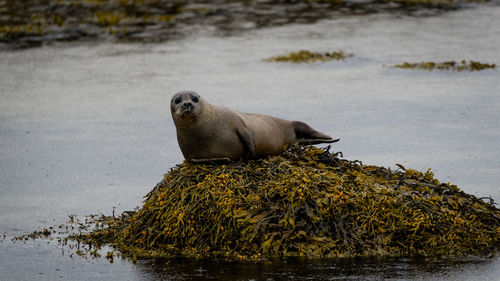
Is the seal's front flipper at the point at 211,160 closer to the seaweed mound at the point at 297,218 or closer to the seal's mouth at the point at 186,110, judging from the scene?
the seaweed mound at the point at 297,218

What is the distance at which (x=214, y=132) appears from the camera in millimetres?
7293

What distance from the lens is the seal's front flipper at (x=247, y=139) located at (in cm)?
738

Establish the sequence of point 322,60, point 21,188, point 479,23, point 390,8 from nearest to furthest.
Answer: point 21,188 → point 322,60 → point 479,23 → point 390,8

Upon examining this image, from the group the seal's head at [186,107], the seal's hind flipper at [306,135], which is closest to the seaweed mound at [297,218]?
the seal's head at [186,107]

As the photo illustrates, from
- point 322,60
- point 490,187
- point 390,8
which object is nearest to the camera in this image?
point 490,187

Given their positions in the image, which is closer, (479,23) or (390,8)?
(479,23)

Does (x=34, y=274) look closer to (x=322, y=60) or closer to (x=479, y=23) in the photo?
(x=322, y=60)

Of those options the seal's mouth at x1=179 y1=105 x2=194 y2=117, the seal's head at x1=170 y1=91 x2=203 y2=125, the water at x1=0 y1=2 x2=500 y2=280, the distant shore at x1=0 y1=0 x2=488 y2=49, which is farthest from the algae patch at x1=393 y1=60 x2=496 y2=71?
the seal's mouth at x1=179 y1=105 x2=194 y2=117

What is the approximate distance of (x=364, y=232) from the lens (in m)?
6.69

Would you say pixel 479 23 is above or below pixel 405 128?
above

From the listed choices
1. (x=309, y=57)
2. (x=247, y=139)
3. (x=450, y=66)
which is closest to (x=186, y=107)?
(x=247, y=139)

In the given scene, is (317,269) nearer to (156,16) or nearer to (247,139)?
(247,139)

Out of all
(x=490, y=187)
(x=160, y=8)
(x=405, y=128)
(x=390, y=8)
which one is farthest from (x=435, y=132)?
(x=160, y=8)

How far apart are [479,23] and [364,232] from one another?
Result: 1674 cm
